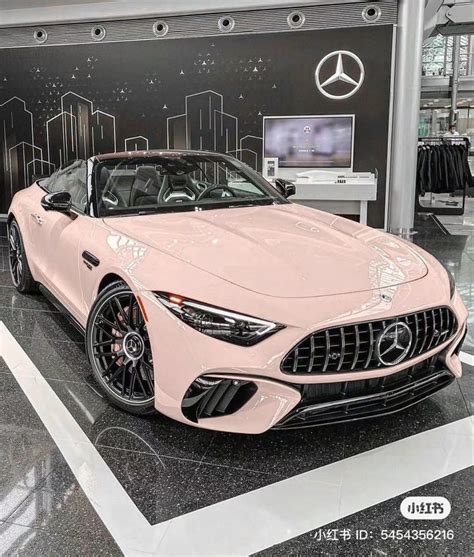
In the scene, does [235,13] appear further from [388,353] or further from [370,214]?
[388,353]

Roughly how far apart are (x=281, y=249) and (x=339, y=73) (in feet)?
17.8

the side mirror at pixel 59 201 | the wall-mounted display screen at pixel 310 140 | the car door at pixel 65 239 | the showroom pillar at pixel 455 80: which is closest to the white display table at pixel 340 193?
the wall-mounted display screen at pixel 310 140

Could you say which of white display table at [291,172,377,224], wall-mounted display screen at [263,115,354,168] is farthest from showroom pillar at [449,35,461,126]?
white display table at [291,172,377,224]

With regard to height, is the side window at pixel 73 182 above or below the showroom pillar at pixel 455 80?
below

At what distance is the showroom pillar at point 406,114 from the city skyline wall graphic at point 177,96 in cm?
15

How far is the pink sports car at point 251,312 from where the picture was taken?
6.19 feet

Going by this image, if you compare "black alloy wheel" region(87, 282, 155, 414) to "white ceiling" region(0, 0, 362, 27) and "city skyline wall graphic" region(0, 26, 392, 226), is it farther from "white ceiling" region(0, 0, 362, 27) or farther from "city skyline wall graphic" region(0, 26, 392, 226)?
"white ceiling" region(0, 0, 362, 27)

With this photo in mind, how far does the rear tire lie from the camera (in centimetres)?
404

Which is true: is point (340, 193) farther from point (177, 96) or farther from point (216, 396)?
point (216, 396)

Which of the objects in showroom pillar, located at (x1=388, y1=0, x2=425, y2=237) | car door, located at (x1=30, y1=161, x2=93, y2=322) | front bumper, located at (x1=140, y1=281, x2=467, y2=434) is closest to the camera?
front bumper, located at (x1=140, y1=281, x2=467, y2=434)

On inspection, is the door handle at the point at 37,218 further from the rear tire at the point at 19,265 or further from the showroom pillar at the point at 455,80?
the showroom pillar at the point at 455,80

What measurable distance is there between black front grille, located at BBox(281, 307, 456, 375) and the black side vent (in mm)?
160

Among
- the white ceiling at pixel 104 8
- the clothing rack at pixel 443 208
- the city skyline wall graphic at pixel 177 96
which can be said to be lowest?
the clothing rack at pixel 443 208

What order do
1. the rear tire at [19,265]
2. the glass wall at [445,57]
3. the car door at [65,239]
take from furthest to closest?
1. the glass wall at [445,57]
2. the rear tire at [19,265]
3. the car door at [65,239]
